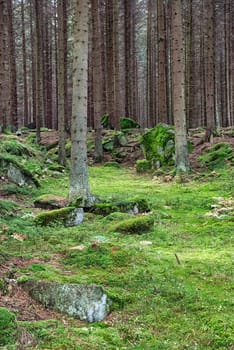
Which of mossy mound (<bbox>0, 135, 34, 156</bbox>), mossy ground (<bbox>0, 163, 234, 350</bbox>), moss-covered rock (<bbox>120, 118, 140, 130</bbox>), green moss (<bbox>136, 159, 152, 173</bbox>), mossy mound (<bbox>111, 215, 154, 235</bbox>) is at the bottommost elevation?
mossy ground (<bbox>0, 163, 234, 350</bbox>)

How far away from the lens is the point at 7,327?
402 centimetres

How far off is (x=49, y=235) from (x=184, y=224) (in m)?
2.71

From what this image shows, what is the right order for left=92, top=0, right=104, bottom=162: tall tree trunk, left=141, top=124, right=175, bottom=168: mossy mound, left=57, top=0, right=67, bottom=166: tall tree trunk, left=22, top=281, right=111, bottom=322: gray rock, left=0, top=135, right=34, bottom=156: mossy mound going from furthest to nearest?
left=92, top=0, right=104, bottom=162: tall tree trunk → left=141, top=124, right=175, bottom=168: mossy mound → left=57, top=0, right=67, bottom=166: tall tree trunk → left=0, top=135, right=34, bottom=156: mossy mound → left=22, top=281, right=111, bottom=322: gray rock

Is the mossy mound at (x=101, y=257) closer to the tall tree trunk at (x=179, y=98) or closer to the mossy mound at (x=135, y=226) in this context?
the mossy mound at (x=135, y=226)

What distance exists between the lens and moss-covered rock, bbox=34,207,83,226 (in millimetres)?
8578

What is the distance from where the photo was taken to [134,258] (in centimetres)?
635

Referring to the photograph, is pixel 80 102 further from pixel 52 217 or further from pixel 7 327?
pixel 7 327

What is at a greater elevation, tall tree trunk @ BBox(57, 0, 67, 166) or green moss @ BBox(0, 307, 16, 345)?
tall tree trunk @ BBox(57, 0, 67, 166)

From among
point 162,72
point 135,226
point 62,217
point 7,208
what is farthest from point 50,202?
point 162,72

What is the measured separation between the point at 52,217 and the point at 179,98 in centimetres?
747

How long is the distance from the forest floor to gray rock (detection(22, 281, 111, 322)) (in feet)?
0.30

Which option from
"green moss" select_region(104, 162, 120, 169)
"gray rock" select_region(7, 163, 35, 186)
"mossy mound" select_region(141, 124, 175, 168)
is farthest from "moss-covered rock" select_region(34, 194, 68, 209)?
"green moss" select_region(104, 162, 120, 169)

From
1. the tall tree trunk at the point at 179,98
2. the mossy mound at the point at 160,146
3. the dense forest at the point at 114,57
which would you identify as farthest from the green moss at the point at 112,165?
the tall tree trunk at the point at 179,98

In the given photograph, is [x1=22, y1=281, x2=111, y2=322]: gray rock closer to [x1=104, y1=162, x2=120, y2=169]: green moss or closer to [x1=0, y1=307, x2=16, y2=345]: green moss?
[x1=0, y1=307, x2=16, y2=345]: green moss
